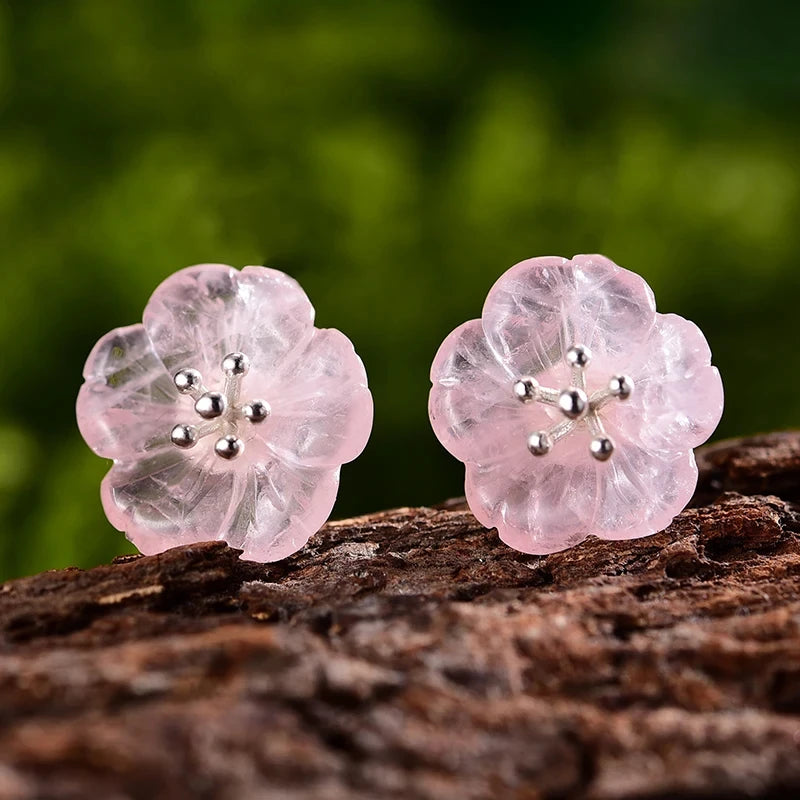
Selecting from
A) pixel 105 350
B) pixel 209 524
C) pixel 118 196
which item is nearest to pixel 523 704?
pixel 209 524

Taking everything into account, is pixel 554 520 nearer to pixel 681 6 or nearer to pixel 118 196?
pixel 118 196

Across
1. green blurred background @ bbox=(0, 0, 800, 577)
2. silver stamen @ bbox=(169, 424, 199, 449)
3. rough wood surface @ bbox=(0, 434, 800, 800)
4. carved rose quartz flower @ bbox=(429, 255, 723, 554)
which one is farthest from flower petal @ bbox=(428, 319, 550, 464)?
green blurred background @ bbox=(0, 0, 800, 577)

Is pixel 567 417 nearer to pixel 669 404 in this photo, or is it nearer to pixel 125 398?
pixel 669 404

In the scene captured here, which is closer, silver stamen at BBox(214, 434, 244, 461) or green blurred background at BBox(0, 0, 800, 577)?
silver stamen at BBox(214, 434, 244, 461)

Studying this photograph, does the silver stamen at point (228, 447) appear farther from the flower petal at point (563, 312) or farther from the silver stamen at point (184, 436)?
the flower petal at point (563, 312)

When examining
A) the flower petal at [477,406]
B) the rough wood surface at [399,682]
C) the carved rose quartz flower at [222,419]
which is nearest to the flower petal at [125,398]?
the carved rose quartz flower at [222,419]

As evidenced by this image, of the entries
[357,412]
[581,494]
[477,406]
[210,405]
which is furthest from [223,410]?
[581,494]

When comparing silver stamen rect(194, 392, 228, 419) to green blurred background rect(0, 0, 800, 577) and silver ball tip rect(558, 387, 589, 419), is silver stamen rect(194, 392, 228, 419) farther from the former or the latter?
green blurred background rect(0, 0, 800, 577)
